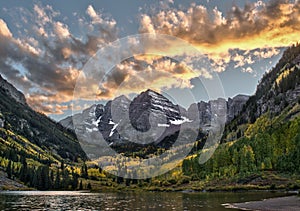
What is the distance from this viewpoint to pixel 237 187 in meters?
140

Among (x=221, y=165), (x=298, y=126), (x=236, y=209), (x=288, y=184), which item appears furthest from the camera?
(x=221, y=165)

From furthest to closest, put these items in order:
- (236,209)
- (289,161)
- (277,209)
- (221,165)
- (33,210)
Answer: (221,165), (289,161), (33,210), (236,209), (277,209)

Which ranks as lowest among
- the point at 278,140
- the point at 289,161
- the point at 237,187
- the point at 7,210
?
the point at 7,210

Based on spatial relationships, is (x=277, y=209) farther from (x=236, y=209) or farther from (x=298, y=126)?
(x=298, y=126)

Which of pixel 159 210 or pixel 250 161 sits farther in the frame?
A: pixel 250 161

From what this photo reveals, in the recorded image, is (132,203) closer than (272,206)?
No

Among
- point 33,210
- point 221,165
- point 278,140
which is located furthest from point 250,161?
point 33,210

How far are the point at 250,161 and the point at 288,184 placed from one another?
1629 inches

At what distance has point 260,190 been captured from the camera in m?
130

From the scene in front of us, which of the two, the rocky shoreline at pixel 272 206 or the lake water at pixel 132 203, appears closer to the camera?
the rocky shoreline at pixel 272 206

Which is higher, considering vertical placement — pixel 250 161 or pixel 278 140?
pixel 278 140

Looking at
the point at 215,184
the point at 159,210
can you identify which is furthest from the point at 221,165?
the point at 159,210

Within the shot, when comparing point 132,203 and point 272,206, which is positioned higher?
point 132,203

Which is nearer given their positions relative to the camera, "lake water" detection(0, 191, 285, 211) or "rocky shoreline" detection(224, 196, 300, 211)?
"rocky shoreline" detection(224, 196, 300, 211)
